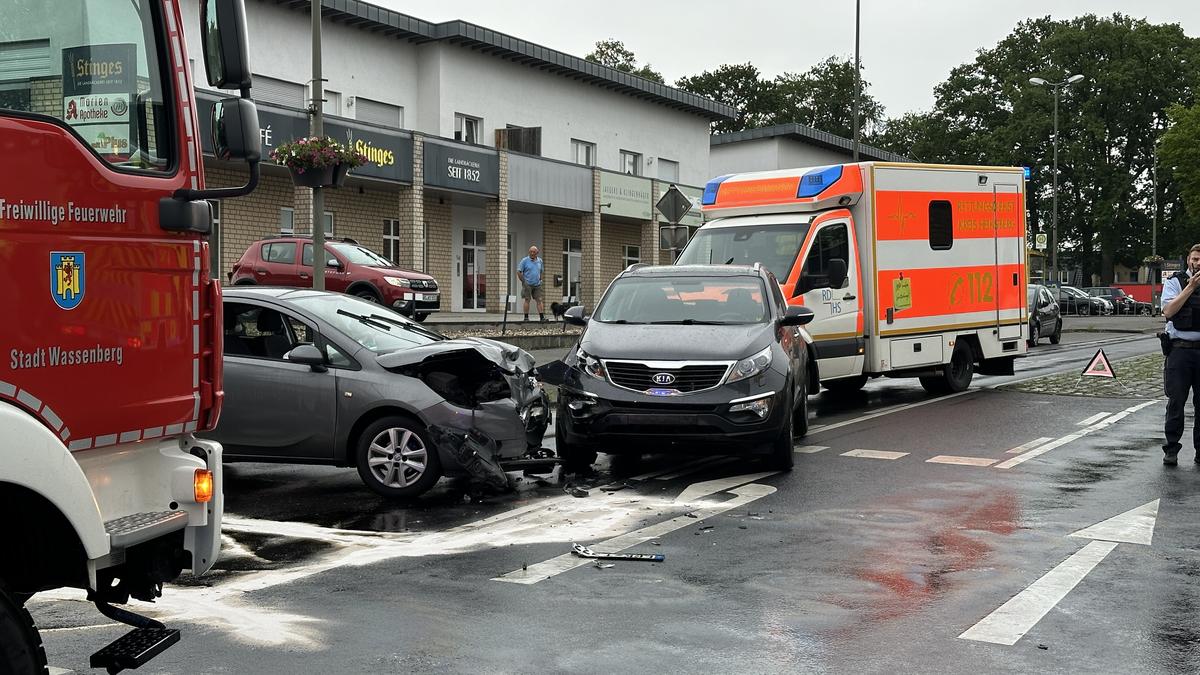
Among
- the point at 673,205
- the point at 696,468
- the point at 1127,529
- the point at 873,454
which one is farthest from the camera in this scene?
the point at 673,205

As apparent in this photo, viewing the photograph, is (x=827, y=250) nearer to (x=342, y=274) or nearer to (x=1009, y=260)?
(x=1009, y=260)

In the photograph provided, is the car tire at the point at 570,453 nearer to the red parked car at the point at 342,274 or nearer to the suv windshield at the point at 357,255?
the red parked car at the point at 342,274

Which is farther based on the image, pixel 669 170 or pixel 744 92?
pixel 744 92

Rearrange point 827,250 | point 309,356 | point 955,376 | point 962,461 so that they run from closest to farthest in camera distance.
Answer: point 309,356
point 962,461
point 827,250
point 955,376

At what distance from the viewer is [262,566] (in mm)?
6766

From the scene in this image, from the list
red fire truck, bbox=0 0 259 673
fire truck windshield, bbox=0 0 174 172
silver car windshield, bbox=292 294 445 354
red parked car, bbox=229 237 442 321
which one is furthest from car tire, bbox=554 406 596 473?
red parked car, bbox=229 237 442 321

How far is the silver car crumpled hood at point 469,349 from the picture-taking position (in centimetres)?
900

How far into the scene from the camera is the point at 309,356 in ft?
29.5

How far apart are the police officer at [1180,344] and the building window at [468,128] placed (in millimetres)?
25585

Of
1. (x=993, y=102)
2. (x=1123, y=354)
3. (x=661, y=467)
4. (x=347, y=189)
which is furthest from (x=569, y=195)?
(x=993, y=102)

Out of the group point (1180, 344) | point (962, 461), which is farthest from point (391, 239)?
point (1180, 344)

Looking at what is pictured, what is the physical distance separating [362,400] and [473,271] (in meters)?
28.0

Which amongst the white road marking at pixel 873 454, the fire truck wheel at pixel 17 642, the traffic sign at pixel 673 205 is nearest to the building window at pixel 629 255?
the traffic sign at pixel 673 205

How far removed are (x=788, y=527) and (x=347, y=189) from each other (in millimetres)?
25542
